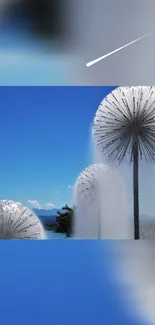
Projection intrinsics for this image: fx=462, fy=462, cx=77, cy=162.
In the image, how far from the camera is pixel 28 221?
10.2 feet

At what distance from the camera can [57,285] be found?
262 cm

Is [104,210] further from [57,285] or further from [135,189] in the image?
[57,285]

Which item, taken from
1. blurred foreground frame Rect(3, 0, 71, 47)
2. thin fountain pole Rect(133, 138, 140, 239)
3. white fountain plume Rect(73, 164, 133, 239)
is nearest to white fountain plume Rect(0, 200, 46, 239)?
white fountain plume Rect(73, 164, 133, 239)

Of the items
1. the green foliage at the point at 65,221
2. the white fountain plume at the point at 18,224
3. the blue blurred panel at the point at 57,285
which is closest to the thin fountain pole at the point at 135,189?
the blue blurred panel at the point at 57,285

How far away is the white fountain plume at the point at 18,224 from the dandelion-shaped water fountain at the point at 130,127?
0.65 metres

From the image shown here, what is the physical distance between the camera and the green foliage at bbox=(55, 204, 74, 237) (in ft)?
10.1

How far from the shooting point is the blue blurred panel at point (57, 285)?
93.4 inches

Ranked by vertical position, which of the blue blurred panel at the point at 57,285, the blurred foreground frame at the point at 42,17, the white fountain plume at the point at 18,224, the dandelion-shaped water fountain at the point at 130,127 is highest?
the blurred foreground frame at the point at 42,17

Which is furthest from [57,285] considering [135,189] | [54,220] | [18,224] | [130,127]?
[130,127]

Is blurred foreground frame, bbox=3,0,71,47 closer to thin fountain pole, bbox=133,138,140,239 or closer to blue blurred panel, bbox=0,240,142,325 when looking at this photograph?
thin fountain pole, bbox=133,138,140,239

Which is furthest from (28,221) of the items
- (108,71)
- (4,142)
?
(108,71)

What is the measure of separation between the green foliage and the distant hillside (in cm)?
3

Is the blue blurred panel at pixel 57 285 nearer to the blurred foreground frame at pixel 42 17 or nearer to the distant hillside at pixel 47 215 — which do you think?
the distant hillside at pixel 47 215

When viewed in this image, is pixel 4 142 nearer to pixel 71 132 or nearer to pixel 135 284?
pixel 71 132
